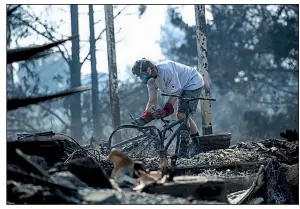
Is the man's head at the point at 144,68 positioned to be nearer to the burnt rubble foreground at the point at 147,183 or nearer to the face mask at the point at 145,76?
the face mask at the point at 145,76

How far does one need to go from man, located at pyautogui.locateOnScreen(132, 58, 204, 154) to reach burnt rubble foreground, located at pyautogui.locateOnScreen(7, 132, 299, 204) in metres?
0.98

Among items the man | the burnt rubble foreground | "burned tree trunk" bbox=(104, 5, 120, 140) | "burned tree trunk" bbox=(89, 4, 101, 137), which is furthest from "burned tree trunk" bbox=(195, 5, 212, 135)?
"burned tree trunk" bbox=(89, 4, 101, 137)

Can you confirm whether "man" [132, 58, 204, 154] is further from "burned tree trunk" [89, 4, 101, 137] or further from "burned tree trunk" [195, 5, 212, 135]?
"burned tree trunk" [89, 4, 101, 137]

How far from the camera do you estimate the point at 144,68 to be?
7.97m

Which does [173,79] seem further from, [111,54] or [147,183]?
[111,54]

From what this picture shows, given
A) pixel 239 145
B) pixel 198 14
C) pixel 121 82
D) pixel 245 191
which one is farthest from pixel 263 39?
pixel 245 191

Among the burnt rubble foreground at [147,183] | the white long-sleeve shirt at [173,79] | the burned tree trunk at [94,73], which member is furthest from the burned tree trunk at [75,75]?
the burnt rubble foreground at [147,183]

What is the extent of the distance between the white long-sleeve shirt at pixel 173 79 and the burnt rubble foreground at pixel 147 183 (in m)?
1.34

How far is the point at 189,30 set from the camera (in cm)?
2098

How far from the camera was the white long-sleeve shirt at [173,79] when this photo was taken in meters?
8.14

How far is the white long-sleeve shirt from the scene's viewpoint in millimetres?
8145

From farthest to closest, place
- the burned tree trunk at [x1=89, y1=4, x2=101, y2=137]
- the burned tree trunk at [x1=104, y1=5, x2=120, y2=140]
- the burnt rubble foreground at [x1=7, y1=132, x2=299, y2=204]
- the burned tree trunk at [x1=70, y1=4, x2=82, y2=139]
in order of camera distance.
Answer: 1. the burned tree trunk at [x1=89, y1=4, x2=101, y2=137]
2. the burned tree trunk at [x1=70, y1=4, x2=82, y2=139]
3. the burned tree trunk at [x1=104, y1=5, x2=120, y2=140]
4. the burnt rubble foreground at [x1=7, y1=132, x2=299, y2=204]
